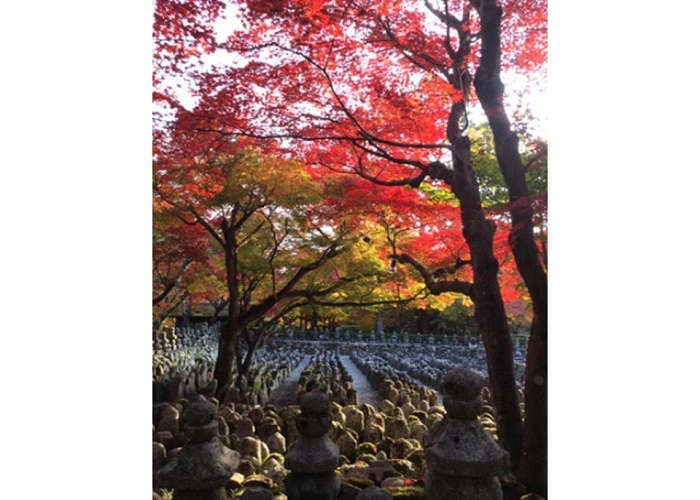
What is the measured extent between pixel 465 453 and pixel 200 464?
1.27 meters

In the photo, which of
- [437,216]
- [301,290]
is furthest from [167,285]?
[437,216]

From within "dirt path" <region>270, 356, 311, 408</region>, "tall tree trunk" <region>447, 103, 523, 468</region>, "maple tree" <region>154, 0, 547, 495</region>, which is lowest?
"dirt path" <region>270, 356, 311, 408</region>

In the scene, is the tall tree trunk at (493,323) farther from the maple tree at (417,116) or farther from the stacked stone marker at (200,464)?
the stacked stone marker at (200,464)

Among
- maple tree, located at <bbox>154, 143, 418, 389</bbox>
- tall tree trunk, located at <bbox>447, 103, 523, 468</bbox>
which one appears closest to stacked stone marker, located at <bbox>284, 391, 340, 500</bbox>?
tall tree trunk, located at <bbox>447, 103, 523, 468</bbox>

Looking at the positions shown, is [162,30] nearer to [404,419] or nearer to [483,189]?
[483,189]

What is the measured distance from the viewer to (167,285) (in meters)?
5.71

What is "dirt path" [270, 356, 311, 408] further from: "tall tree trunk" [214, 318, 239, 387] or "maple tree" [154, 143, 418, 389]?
"maple tree" [154, 143, 418, 389]

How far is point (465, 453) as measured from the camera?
244cm

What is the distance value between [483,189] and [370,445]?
223 cm

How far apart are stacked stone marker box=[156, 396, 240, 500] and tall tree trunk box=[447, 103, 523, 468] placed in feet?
6.05

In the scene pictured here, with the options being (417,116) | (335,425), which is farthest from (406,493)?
(417,116)

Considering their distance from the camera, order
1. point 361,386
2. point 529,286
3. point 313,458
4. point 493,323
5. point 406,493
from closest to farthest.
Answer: point 313,458, point 406,493, point 529,286, point 493,323, point 361,386

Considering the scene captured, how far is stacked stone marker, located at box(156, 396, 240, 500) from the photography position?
2490 millimetres

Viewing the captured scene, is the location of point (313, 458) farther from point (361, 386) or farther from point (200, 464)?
point (361, 386)
